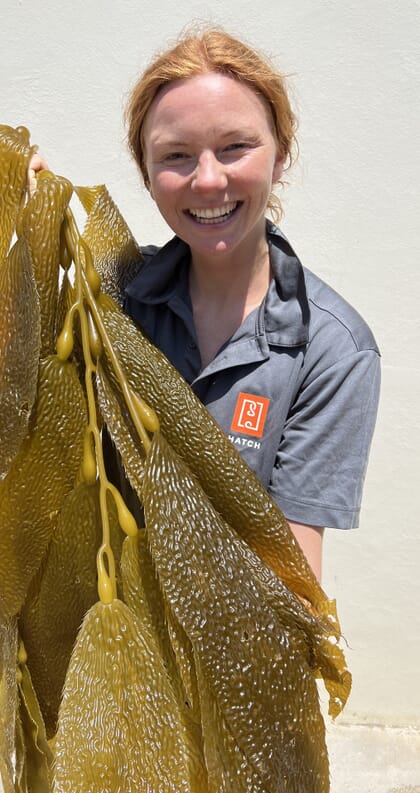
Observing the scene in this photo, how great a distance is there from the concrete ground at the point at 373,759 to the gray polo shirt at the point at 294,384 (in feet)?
4.37

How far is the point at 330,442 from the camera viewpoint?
947 millimetres

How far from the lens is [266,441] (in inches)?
38.8

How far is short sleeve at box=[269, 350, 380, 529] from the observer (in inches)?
37.1

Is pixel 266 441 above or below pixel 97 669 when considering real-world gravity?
above

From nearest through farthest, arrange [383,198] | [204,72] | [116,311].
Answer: [116,311], [204,72], [383,198]

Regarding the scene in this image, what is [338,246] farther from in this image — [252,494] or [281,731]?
[281,731]

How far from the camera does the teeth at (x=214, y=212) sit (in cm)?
92

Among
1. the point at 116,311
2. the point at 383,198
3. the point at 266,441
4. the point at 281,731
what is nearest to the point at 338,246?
the point at 383,198

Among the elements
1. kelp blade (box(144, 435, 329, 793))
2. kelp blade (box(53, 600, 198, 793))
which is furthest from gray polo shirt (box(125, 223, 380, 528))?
kelp blade (box(53, 600, 198, 793))

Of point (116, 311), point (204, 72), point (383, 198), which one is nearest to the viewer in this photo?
point (116, 311)

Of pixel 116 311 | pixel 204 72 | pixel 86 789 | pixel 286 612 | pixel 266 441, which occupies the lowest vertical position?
pixel 86 789

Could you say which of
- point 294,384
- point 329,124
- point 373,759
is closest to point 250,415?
point 294,384

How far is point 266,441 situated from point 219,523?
314mm

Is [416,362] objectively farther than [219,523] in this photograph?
Yes
